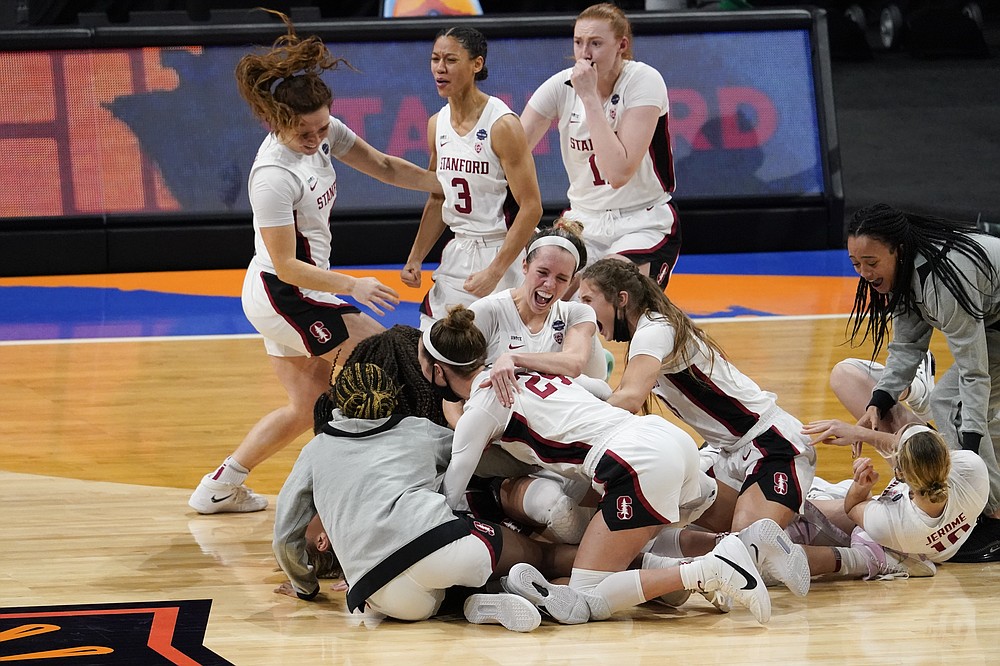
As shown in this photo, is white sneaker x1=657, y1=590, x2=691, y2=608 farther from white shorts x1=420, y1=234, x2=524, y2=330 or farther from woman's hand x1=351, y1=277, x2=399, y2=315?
white shorts x1=420, y1=234, x2=524, y2=330

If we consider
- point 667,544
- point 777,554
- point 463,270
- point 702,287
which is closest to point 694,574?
point 777,554

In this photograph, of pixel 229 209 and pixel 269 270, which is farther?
pixel 229 209

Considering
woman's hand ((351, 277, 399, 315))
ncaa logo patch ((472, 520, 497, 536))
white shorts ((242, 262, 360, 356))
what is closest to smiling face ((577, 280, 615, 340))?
woman's hand ((351, 277, 399, 315))

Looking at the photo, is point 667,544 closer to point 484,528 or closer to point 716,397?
point 716,397

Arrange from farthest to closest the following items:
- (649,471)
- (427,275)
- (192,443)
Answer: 1. (427,275)
2. (192,443)
3. (649,471)

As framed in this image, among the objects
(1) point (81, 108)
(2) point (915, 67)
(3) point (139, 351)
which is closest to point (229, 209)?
(1) point (81, 108)

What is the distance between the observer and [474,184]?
577 centimetres

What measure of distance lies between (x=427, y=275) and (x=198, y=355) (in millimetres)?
2334

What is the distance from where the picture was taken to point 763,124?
10.6 m

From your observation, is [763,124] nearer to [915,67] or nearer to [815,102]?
[815,102]

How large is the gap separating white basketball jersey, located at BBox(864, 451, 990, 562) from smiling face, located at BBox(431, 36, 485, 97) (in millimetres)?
2414

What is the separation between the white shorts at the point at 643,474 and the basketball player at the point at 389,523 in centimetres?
33

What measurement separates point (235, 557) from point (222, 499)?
1.71 feet

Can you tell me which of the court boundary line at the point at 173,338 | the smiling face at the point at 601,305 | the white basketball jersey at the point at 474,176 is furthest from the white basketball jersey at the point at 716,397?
the court boundary line at the point at 173,338
